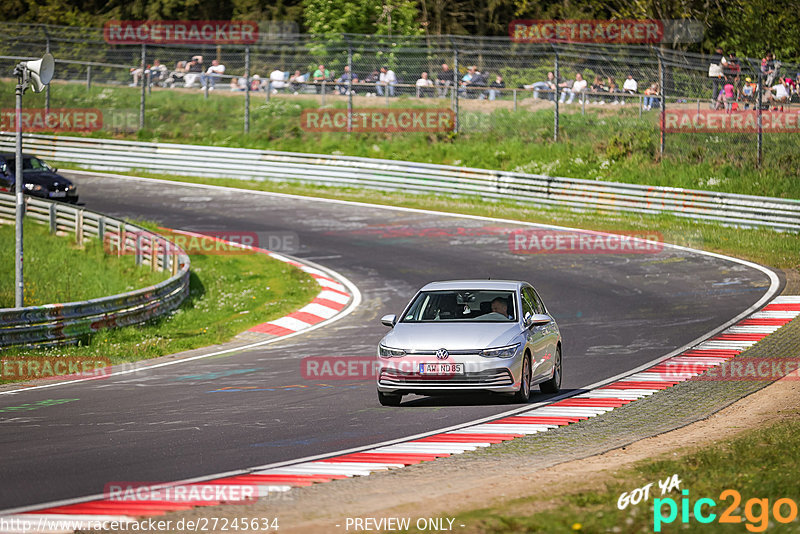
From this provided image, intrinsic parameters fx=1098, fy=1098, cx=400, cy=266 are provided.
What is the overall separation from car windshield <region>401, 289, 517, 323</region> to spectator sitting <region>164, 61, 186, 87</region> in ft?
95.6

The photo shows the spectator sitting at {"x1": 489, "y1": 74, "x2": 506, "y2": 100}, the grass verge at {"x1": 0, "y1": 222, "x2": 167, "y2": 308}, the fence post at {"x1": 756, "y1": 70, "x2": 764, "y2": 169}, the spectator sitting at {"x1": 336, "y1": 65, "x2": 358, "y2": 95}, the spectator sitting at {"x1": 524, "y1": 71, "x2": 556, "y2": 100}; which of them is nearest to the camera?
the grass verge at {"x1": 0, "y1": 222, "x2": 167, "y2": 308}

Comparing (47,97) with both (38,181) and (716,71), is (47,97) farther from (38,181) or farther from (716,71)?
(716,71)

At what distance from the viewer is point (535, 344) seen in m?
12.8

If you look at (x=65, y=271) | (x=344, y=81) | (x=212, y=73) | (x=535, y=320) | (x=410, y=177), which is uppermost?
(x=212, y=73)

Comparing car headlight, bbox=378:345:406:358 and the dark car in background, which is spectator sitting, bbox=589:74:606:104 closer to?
the dark car in background

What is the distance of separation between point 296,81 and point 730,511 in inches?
1304

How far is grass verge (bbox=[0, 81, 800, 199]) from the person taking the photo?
3127cm

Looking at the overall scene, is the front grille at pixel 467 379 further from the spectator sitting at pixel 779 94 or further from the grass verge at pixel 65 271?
the spectator sitting at pixel 779 94

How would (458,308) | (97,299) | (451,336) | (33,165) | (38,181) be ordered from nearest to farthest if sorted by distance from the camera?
(451,336) < (458,308) < (97,299) < (38,181) < (33,165)

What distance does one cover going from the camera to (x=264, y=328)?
20047mm

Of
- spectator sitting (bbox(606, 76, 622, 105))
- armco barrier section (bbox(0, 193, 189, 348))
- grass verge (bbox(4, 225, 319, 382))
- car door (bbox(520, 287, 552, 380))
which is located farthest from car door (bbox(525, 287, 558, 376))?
spectator sitting (bbox(606, 76, 622, 105))

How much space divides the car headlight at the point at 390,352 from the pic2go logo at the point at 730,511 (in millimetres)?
4985

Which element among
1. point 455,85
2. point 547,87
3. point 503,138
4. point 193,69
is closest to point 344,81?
point 455,85

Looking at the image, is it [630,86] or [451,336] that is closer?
[451,336]
